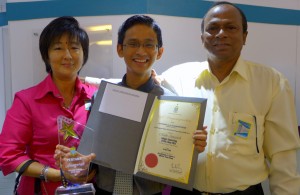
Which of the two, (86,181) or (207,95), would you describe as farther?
(207,95)

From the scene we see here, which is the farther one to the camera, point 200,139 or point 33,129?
point 33,129

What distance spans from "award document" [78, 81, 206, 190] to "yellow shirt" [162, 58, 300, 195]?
17cm

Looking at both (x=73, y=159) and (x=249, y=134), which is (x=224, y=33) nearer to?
(x=249, y=134)

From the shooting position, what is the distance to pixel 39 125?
1.49m

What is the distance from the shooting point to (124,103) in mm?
1456

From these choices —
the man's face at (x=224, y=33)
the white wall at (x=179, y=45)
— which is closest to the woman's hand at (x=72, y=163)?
the man's face at (x=224, y=33)

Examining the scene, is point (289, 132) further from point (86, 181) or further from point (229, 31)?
point (86, 181)

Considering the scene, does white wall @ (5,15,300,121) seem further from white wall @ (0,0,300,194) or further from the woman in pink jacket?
the woman in pink jacket

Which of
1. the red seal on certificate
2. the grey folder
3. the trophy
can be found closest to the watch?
the trophy

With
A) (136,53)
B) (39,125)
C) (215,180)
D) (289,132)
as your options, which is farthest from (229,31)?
(39,125)

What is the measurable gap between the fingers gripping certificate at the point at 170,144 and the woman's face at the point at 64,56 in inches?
21.0

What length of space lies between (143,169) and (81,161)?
0.30 meters

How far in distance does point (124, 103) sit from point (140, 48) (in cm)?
30

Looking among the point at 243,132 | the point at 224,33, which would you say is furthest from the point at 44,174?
the point at 224,33
